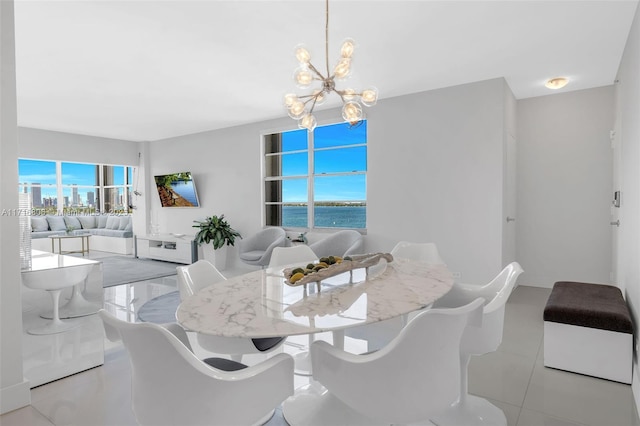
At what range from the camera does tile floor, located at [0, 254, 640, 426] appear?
80.1 inches

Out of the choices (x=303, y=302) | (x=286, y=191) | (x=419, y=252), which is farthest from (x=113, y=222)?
(x=303, y=302)

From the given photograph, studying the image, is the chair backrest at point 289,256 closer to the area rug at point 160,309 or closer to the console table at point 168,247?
the area rug at point 160,309

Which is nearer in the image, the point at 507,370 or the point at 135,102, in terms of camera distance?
the point at 507,370

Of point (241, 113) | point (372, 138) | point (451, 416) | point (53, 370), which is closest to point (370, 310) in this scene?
point (451, 416)

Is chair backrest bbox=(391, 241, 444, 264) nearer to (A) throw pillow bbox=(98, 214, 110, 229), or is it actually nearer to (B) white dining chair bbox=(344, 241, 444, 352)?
(B) white dining chair bbox=(344, 241, 444, 352)

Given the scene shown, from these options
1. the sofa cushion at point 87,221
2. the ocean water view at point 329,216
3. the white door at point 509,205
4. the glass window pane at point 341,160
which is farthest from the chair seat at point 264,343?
the sofa cushion at point 87,221

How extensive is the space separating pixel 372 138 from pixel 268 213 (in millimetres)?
2473

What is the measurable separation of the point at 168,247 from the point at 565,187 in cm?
710

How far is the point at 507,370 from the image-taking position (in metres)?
2.60

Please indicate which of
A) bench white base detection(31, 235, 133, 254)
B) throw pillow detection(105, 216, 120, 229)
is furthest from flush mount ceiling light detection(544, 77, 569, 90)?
throw pillow detection(105, 216, 120, 229)

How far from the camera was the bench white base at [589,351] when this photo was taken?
2.42m

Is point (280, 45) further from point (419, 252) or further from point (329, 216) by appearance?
point (329, 216)

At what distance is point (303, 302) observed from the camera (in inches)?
65.1

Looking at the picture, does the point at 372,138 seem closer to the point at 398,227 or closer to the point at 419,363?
the point at 398,227
